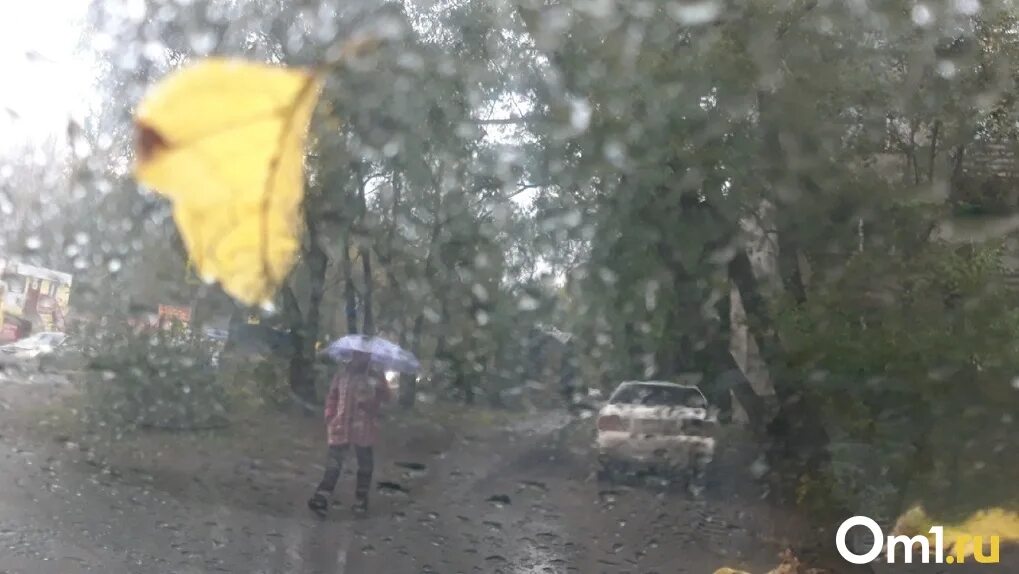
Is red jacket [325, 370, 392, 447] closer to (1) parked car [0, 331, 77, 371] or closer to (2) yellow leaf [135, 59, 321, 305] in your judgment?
(2) yellow leaf [135, 59, 321, 305]

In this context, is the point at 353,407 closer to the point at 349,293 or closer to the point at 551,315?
the point at 349,293

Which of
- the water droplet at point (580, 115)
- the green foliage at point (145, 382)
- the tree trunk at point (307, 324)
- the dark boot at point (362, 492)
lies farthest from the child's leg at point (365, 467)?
the water droplet at point (580, 115)

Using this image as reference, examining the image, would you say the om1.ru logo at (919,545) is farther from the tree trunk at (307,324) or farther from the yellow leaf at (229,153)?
the yellow leaf at (229,153)

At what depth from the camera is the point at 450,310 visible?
3.33 meters

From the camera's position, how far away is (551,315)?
331 centimetres

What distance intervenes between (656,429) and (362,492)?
955mm

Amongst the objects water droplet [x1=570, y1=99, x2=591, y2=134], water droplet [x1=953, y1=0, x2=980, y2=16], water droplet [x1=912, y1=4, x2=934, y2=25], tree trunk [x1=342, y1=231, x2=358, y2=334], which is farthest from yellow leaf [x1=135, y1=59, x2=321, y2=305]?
water droplet [x1=953, y1=0, x2=980, y2=16]

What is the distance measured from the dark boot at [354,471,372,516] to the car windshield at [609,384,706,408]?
811mm

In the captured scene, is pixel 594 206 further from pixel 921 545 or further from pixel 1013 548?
pixel 1013 548

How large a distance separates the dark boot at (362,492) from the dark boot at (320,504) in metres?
0.10

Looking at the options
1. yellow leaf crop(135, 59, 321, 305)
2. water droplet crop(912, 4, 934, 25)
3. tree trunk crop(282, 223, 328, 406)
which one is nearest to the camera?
yellow leaf crop(135, 59, 321, 305)

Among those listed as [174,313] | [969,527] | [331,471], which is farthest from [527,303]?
[969,527]

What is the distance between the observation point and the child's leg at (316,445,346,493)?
3.24 metres

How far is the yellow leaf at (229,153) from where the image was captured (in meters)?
2.20
